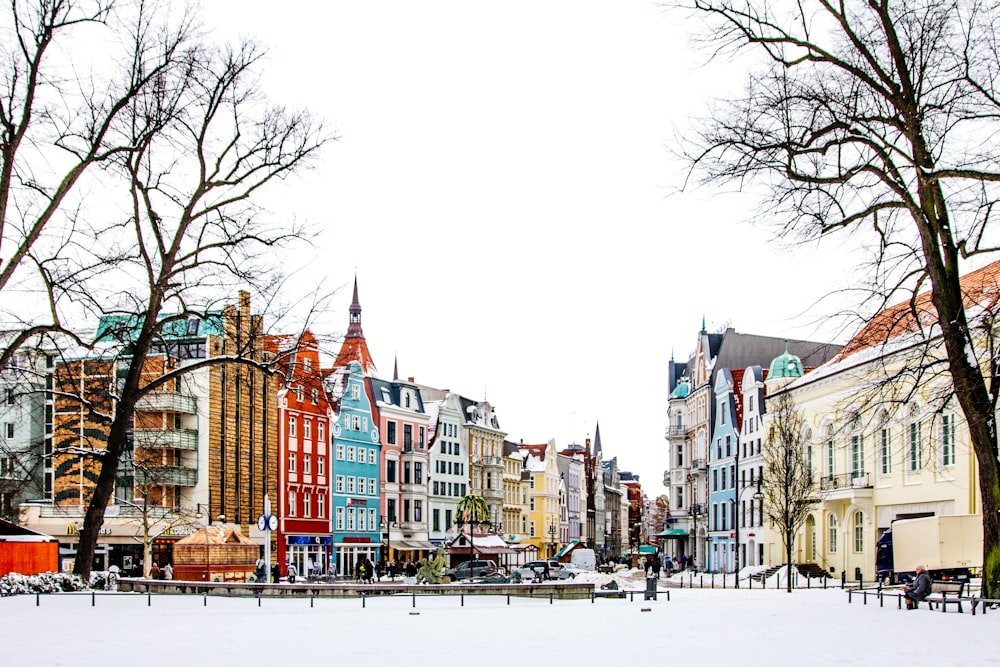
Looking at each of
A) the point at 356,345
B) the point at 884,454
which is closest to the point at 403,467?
the point at 356,345

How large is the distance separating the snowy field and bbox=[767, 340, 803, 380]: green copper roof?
42.9 metres

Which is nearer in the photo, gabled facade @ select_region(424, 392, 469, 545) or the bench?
the bench

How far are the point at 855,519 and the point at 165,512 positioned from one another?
110ft

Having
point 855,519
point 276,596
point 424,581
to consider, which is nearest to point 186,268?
point 276,596

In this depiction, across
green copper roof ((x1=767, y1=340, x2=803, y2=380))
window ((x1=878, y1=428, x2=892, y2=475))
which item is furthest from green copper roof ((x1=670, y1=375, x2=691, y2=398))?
window ((x1=878, y1=428, x2=892, y2=475))

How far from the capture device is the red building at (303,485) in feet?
236

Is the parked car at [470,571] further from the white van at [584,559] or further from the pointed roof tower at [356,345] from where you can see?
the pointed roof tower at [356,345]

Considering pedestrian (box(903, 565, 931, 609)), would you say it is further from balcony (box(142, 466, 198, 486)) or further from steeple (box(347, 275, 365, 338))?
steeple (box(347, 275, 365, 338))

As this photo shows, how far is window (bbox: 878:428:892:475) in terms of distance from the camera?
52062 millimetres

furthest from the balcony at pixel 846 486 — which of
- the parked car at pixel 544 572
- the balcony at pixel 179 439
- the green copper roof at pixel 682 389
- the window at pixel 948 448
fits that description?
the green copper roof at pixel 682 389

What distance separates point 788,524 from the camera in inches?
2115

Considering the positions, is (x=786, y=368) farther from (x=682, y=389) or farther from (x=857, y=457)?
(x=682, y=389)

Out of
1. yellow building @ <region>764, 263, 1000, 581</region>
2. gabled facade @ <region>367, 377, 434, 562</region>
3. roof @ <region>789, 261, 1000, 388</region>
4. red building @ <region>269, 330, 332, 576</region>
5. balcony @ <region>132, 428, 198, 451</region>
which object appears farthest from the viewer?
gabled facade @ <region>367, 377, 434, 562</region>

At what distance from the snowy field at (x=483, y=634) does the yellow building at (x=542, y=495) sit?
3482 inches
